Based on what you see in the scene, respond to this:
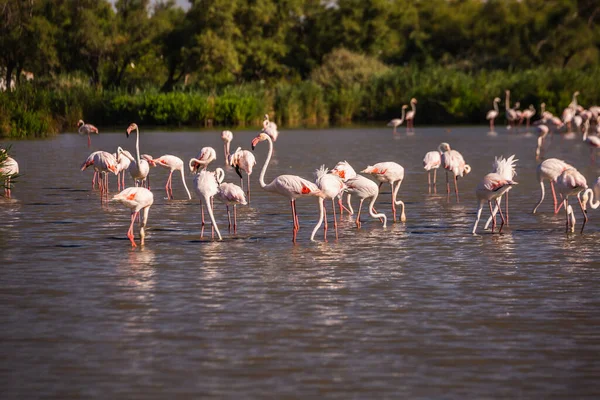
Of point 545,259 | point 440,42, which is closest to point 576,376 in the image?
point 545,259

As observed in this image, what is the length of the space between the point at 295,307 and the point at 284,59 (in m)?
63.9

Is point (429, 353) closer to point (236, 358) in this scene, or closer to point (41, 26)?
point (236, 358)

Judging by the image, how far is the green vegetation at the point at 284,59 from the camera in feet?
161

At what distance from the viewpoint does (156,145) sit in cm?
3481

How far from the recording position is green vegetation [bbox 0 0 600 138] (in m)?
49.0

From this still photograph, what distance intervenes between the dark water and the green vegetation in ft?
79.1

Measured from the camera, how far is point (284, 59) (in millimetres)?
71625

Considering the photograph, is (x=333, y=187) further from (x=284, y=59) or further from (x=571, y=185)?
(x=284, y=59)

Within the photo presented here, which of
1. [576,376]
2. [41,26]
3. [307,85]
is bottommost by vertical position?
[576,376]

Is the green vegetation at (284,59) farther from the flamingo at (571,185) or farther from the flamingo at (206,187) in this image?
the flamingo at (571,185)

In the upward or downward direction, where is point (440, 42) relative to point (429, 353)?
upward

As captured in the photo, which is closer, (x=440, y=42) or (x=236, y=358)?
(x=236, y=358)


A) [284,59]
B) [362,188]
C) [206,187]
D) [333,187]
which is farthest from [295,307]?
[284,59]

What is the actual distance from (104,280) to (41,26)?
2046 inches
